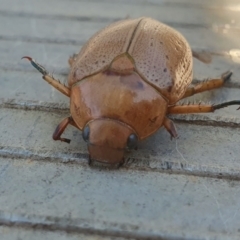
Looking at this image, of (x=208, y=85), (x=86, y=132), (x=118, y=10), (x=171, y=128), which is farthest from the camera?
(x=118, y=10)

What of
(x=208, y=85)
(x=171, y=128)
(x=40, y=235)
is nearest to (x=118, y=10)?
(x=208, y=85)

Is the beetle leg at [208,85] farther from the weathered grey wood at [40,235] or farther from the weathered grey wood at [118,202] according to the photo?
the weathered grey wood at [40,235]

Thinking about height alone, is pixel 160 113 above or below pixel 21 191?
above

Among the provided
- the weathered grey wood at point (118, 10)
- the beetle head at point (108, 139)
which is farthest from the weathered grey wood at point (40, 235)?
the weathered grey wood at point (118, 10)

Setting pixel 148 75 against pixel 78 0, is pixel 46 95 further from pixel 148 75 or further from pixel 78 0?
pixel 78 0

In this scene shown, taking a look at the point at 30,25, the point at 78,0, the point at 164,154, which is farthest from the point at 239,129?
the point at 78,0

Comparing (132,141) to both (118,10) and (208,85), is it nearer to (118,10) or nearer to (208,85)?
(208,85)

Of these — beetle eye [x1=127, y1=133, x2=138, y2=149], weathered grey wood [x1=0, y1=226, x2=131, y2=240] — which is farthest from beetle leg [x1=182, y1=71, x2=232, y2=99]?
weathered grey wood [x1=0, y1=226, x2=131, y2=240]
